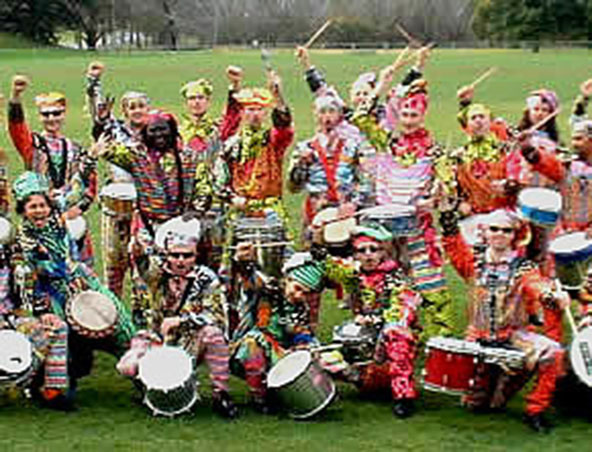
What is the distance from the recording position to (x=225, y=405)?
680 centimetres

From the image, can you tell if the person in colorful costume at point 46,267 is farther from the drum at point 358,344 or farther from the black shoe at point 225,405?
the drum at point 358,344

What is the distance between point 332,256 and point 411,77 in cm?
214

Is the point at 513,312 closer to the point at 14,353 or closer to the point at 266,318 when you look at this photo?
the point at 266,318

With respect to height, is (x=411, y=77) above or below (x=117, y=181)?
above

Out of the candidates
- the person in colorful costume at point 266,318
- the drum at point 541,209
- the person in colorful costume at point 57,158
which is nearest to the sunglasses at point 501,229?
the drum at point 541,209

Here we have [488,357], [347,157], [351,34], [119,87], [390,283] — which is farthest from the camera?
[351,34]

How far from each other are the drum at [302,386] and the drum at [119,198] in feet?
7.00

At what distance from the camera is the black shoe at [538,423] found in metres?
6.58

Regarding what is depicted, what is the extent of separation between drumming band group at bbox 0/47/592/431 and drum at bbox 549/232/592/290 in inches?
0.5

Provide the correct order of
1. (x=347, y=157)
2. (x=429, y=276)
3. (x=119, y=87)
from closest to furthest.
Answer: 1. (x=429, y=276)
2. (x=347, y=157)
3. (x=119, y=87)

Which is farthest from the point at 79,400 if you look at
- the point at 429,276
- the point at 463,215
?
the point at 463,215

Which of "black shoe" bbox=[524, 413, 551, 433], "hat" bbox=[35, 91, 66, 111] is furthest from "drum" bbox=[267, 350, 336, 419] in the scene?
"hat" bbox=[35, 91, 66, 111]

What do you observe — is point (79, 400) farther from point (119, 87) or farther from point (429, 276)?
point (119, 87)

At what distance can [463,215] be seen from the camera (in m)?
8.35
